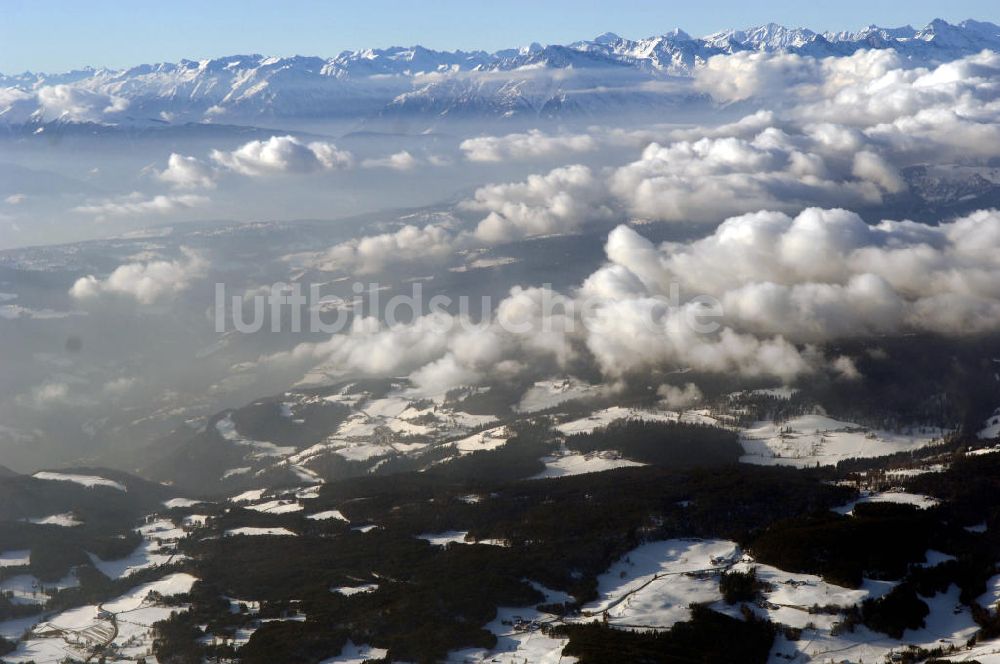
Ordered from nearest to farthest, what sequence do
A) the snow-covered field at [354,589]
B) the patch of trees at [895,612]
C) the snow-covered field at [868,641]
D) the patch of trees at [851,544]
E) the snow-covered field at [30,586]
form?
the snow-covered field at [868,641] < the patch of trees at [895,612] < the patch of trees at [851,544] < the snow-covered field at [354,589] < the snow-covered field at [30,586]

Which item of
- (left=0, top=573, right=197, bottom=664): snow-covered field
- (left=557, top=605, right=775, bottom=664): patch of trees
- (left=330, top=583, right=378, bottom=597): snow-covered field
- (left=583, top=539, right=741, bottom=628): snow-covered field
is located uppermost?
(left=557, top=605, right=775, bottom=664): patch of trees

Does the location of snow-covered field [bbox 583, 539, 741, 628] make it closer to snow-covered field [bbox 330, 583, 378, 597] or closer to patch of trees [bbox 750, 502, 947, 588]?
patch of trees [bbox 750, 502, 947, 588]

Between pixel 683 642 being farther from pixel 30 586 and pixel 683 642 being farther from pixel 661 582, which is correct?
pixel 30 586

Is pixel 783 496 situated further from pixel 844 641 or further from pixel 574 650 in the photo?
pixel 574 650

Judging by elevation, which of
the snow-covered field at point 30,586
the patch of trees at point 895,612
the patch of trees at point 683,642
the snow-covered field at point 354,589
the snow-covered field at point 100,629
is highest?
the patch of trees at point 895,612

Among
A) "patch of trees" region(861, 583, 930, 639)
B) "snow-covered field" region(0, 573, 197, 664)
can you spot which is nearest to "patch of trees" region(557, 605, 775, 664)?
"patch of trees" region(861, 583, 930, 639)

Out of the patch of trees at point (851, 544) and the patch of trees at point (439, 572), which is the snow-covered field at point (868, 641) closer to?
the patch of trees at point (851, 544)

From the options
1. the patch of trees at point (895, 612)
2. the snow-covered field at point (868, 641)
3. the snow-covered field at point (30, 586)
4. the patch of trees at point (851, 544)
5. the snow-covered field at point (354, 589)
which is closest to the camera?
the snow-covered field at point (868, 641)

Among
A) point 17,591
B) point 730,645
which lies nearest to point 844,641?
point 730,645

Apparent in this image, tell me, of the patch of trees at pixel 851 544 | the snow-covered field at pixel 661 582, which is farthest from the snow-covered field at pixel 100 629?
the patch of trees at pixel 851 544

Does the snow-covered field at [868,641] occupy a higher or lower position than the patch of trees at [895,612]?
lower

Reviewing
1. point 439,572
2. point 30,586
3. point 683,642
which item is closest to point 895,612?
point 683,642

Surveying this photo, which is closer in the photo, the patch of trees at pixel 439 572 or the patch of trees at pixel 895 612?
the patch of trees at pixel 895 612
